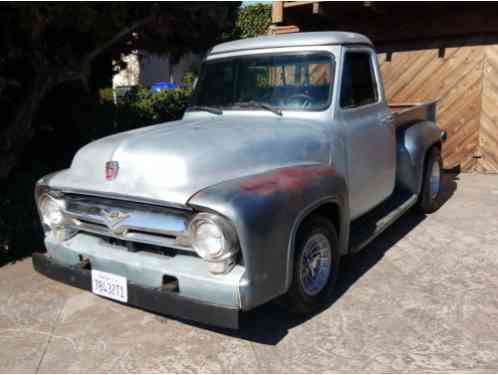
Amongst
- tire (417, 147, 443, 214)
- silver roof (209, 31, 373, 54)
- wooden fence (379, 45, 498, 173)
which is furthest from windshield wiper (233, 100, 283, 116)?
wooden fence (379, 45, 498, 173)

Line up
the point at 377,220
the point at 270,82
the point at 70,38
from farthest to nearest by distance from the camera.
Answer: the point at 70,38
the point at 377,220
the point at 270,82

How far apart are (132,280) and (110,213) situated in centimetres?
46

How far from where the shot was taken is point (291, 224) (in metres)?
2.82

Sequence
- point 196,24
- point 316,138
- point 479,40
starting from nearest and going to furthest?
point 316,138
point 196,24
point 479,40

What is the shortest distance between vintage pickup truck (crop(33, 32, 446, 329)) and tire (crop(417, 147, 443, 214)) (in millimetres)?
1186

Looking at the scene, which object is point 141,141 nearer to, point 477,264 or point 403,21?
point 477,264

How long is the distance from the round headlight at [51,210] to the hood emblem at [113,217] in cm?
52

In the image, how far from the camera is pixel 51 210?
3447 millimetres

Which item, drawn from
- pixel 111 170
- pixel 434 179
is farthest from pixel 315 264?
pixel 434 179

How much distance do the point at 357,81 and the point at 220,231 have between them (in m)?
2.28

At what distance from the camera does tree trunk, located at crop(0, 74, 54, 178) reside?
512 cm

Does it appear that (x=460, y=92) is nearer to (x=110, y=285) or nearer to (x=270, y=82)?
(x=270, y=82)

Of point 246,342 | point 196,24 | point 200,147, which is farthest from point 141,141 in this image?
point 196,24

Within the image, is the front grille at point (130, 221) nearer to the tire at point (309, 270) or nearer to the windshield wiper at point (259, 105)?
the tire at point (309, 270)
